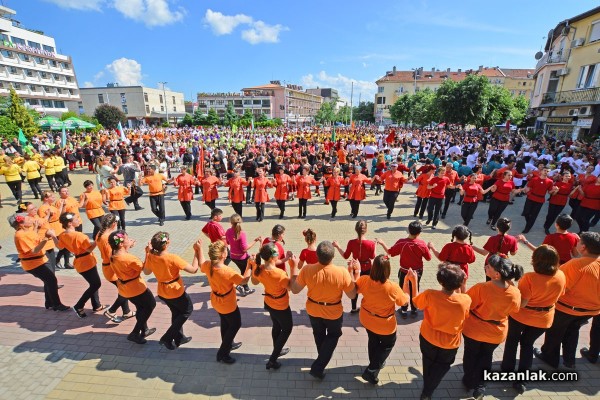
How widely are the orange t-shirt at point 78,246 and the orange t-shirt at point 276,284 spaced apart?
310cm

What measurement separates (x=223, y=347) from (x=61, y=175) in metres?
14.7

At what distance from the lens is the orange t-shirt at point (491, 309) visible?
3.15m

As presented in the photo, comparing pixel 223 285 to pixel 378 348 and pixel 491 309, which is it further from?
pixel 491 309

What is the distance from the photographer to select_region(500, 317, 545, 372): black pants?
360 centimetres

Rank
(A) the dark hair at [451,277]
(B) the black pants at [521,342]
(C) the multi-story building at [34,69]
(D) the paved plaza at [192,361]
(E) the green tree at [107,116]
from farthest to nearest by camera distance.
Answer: (E) the green tree at [107,116], (C) the multi-story building at [34,69], (D) the paved plaza at [192,361], (B) the black pants at [521,342], (A) the dark hair at [451,277]

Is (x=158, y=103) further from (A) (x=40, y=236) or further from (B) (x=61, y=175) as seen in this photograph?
(A) (x=40, y=236)

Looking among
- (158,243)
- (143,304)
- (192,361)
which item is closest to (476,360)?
(192,361)

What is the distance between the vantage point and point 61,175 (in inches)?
562

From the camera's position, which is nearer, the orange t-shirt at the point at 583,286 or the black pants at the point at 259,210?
the orange t-shirt at the point at 583,286

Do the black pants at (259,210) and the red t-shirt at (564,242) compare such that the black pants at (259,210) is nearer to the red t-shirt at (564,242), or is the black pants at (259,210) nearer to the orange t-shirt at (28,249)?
the orange t-shirt at (28,249)

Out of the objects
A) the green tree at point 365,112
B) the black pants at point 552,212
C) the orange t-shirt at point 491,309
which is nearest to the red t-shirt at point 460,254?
the orange t-shirt at point 491,309

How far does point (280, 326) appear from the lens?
156 inches

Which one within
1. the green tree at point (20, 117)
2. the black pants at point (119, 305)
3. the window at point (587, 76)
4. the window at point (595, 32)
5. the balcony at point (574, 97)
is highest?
the window at point (595, 32)

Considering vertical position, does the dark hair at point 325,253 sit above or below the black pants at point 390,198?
above
